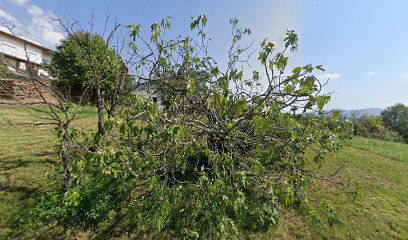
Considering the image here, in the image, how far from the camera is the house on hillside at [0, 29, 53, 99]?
3.18 meters

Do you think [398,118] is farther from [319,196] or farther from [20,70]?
[20,70]

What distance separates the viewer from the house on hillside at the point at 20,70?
318 centimetres

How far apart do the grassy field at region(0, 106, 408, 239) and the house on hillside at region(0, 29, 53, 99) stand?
2.62 feet

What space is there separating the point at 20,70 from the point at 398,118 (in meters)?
44.6

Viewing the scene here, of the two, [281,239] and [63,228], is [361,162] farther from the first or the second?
[63,228]

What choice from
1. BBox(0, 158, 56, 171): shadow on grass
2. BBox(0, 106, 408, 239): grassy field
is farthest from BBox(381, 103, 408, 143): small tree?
BBox(0, 158, 56, 171): shadow on grass

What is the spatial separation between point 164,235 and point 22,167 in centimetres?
401

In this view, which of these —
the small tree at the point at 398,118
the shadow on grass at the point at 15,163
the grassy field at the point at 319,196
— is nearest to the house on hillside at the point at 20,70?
the grassy field at the point at 319,196

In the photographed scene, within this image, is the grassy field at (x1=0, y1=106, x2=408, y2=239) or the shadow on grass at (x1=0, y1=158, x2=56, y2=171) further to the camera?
the shadow on grass at (x1=0, y1=158, x2=56, y2=171)

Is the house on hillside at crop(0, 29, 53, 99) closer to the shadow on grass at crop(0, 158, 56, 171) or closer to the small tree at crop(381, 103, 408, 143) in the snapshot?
the shadow on grass at crop(0, 158, 56, 171)

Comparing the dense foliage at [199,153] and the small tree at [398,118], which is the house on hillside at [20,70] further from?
the small tree at [398,118]

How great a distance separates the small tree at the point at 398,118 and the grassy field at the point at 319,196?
103ft

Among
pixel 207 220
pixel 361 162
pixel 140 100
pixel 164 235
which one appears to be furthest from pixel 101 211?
pixel 361 162

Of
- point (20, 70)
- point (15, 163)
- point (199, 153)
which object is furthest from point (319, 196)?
point (15, 163)
